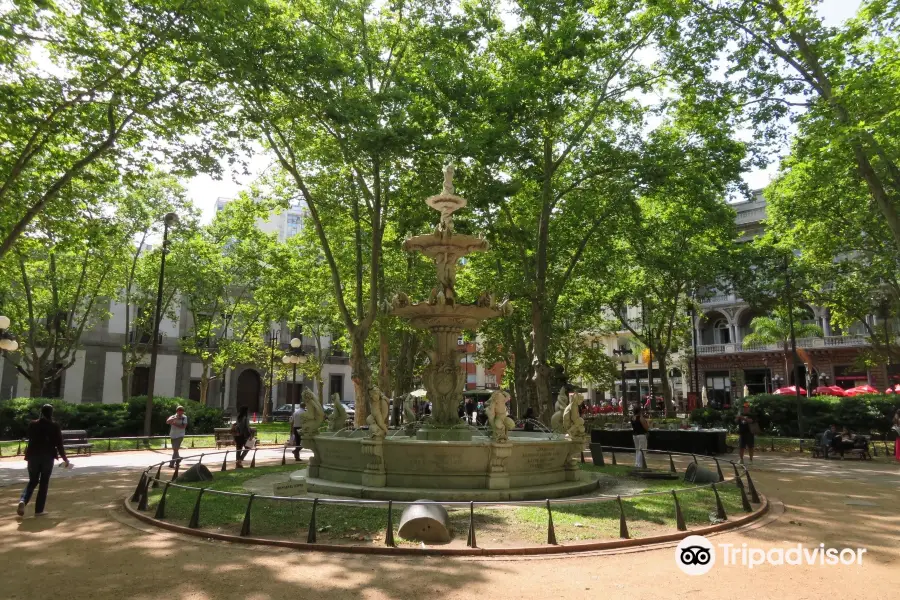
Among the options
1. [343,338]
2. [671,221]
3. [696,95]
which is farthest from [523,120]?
[343,338]

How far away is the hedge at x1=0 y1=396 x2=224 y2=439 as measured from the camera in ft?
77.1

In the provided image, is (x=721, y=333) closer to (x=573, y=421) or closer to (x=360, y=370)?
(x=360, y=370)

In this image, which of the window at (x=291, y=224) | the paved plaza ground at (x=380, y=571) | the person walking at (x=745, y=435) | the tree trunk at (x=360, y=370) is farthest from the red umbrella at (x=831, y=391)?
the window at (x=291, y=224)

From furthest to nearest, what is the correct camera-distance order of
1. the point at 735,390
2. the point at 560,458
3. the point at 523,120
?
the point at 735,390
the point at 523,120
the point at 560,458

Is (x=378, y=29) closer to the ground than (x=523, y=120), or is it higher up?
higher up

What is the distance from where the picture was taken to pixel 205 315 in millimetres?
37688

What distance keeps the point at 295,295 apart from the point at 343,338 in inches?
211

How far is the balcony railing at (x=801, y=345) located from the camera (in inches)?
1565

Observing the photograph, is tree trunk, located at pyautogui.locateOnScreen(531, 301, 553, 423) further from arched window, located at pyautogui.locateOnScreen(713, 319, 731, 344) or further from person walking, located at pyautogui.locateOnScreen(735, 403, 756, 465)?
arched window, located at pyautogui.locateOnScreen(713, 319, 731, 344)

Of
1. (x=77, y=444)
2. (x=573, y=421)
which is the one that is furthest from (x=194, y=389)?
(x=573, y=421)

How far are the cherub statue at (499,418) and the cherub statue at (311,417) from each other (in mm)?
4353

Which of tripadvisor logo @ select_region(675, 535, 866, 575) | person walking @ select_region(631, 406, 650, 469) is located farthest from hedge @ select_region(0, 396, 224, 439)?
tripadvisor logo @ select_region(675, 535, 866, 575)

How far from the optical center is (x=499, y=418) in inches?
403

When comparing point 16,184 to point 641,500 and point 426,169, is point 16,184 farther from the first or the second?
point 641,500
